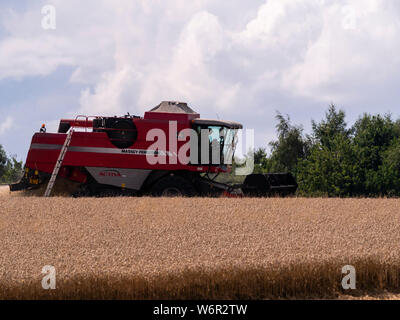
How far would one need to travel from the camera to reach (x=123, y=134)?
18797 mm

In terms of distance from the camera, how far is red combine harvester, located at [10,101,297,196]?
18.5m

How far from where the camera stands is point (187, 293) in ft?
25.8

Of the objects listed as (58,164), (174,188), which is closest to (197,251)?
(174,188)

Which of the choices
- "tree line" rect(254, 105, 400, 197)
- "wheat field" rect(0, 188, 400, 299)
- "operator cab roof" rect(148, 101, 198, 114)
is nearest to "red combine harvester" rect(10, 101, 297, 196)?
"operator cab roof" rect(148, 101, 198, 114)

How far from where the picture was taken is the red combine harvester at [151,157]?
18547mm

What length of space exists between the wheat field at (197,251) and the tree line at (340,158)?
12.3 m

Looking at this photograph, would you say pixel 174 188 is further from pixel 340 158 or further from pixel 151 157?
pixel 340 158

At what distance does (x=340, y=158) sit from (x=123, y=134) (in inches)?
522

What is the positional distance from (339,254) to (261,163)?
27528 millimetres

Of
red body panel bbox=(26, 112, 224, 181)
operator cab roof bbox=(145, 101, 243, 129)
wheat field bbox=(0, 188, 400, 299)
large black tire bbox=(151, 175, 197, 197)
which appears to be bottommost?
wheat field bbox=(0, 188, 400, 299)

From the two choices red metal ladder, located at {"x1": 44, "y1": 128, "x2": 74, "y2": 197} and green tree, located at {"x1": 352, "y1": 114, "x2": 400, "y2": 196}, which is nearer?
red metal ladder, located at {"x1": 44, "y1": 128, "x2": 74, "y2": 197}

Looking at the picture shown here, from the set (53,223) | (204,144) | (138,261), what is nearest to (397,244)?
(138,261)

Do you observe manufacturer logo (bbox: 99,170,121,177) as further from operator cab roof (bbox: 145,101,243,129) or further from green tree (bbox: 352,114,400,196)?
green tree (bbox: 352,114,400,196)
